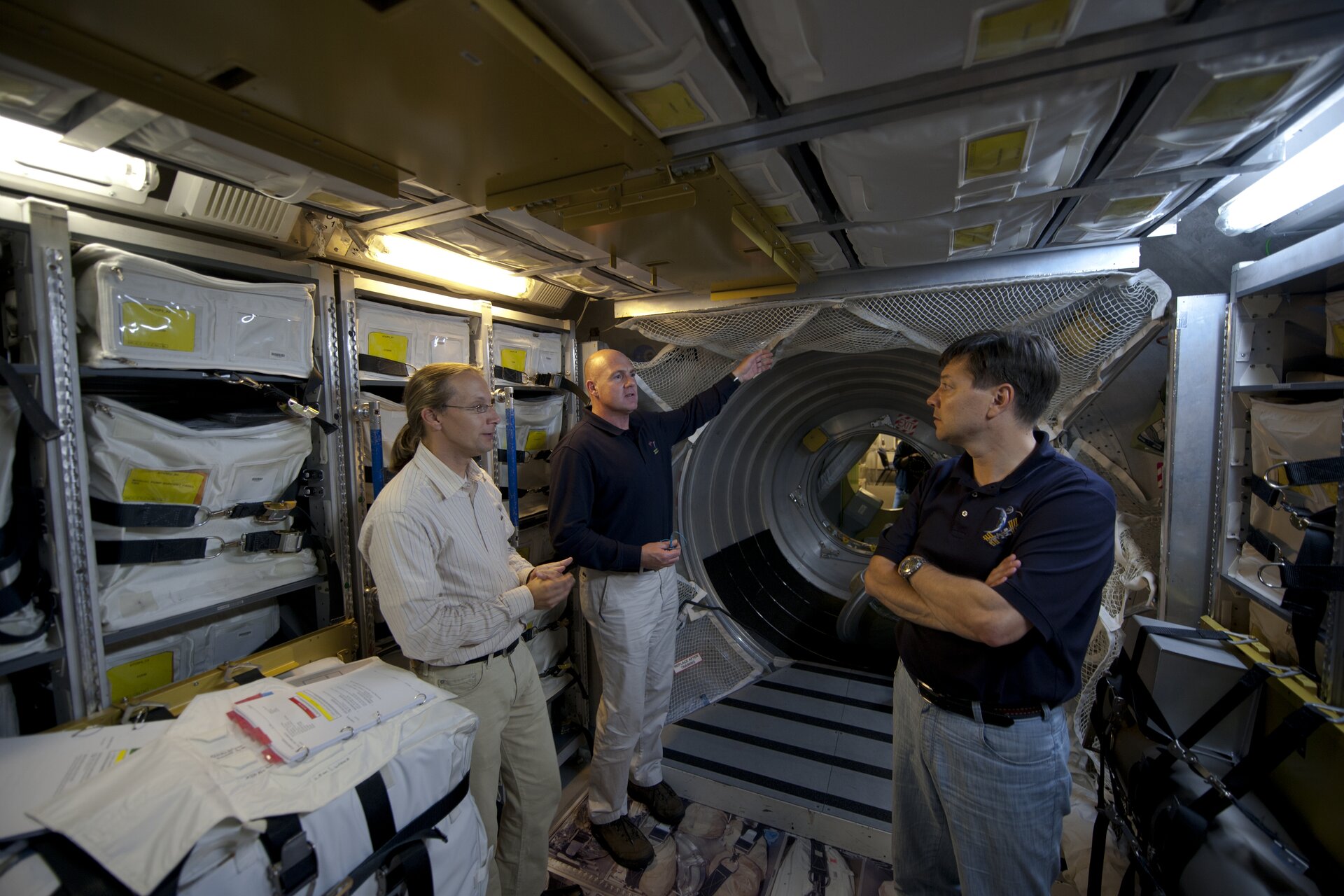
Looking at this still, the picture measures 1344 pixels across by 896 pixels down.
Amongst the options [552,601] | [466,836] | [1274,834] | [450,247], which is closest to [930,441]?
[1274,834]

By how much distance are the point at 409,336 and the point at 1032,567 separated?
243 centimetres

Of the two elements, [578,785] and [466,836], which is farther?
[578,785]

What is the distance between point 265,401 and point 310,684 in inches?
41.5

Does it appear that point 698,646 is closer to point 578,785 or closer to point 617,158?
point 578,785

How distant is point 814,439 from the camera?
421cm

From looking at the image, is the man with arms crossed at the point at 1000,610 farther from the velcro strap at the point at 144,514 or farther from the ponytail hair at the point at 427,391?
the velcro strap at the point at 144,514

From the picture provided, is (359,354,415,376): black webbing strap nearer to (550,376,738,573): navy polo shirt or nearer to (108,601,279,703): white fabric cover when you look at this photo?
(550,376,738,573): navy polo shirt

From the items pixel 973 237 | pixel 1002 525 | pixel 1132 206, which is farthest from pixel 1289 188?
pixel 1002 525

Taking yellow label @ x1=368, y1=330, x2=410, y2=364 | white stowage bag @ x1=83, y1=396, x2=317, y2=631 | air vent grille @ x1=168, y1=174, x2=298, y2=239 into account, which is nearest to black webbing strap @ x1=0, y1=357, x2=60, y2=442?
white stowage bag @ x1=83, y1=396, x2=317, y2=631

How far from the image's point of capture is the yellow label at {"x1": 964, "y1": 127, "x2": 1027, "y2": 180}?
1.40m

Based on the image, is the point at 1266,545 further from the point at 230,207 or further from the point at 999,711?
the point at 230,207

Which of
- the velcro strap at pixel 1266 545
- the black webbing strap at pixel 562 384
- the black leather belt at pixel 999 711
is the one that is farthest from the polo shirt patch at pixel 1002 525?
the black webbing strap at pixel 562 384

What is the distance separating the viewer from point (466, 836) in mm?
1525

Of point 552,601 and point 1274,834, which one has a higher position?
point 552,601
